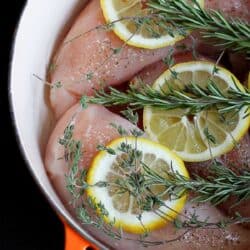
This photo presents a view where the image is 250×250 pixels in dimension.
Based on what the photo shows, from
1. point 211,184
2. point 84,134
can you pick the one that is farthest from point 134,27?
A: point 211,184

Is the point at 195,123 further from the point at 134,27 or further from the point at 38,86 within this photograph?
the point at 38,86

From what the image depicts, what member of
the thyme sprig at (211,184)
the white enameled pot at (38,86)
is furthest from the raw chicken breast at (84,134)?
the thyme sprig at (211,184)

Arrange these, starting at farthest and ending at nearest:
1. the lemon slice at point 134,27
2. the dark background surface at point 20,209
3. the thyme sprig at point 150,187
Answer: the dark background surface at point 20,209 < the lemon slice at point 134,27 < the thyme sprig at point 150,187

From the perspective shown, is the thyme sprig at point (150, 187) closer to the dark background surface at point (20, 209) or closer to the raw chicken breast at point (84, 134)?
the raw chicken breast at point (84, 134)

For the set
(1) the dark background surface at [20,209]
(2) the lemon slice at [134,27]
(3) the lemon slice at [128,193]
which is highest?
(2) the lemon slice at [134,27]

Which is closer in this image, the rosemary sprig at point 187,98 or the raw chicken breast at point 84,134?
the rosemary sprig at point 187,98

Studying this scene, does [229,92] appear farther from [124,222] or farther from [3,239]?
[3,239]

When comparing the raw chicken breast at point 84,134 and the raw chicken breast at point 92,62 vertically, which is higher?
the raw chicken breast at point 92,62

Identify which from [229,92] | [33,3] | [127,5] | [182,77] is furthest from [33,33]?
[229,92]
